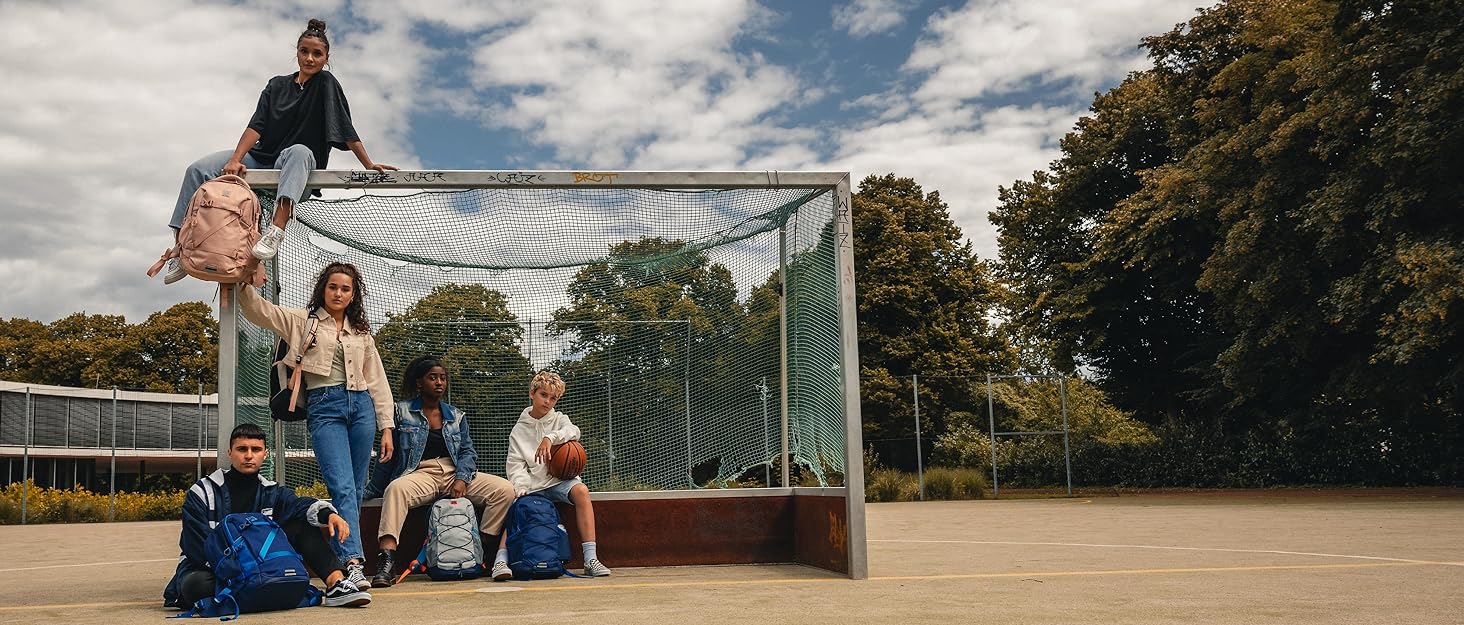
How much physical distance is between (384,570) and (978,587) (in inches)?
139

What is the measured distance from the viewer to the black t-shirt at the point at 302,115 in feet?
24.1

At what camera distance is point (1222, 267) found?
73.6ft

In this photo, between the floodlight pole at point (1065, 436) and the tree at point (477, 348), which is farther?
the floodlight pole at point (1065, 436)

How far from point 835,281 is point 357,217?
3303mm

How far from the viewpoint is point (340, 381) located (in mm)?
6902

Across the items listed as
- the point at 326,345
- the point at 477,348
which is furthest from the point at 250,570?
the point at 477,348

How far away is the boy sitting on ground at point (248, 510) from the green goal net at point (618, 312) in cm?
172

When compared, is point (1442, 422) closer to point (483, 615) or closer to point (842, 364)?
point (842, 364)

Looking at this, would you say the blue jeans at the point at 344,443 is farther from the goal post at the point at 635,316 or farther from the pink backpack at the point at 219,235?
the pink backpack at the point at 219,235

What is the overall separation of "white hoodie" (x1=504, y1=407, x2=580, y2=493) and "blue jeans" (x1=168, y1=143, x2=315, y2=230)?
211 centimetres

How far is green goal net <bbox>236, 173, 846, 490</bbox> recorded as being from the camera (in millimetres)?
8258

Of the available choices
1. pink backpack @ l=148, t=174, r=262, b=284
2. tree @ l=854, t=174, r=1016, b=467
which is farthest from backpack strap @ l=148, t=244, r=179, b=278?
tree @ l=854, t=174, r=1016, b=467

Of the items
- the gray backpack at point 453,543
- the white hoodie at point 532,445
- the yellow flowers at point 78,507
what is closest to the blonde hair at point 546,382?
the white hoodie at point 532,445

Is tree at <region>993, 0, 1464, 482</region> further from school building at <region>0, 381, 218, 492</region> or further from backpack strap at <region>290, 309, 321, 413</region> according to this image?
school building at <region>0, 381, 218, 492</region>
